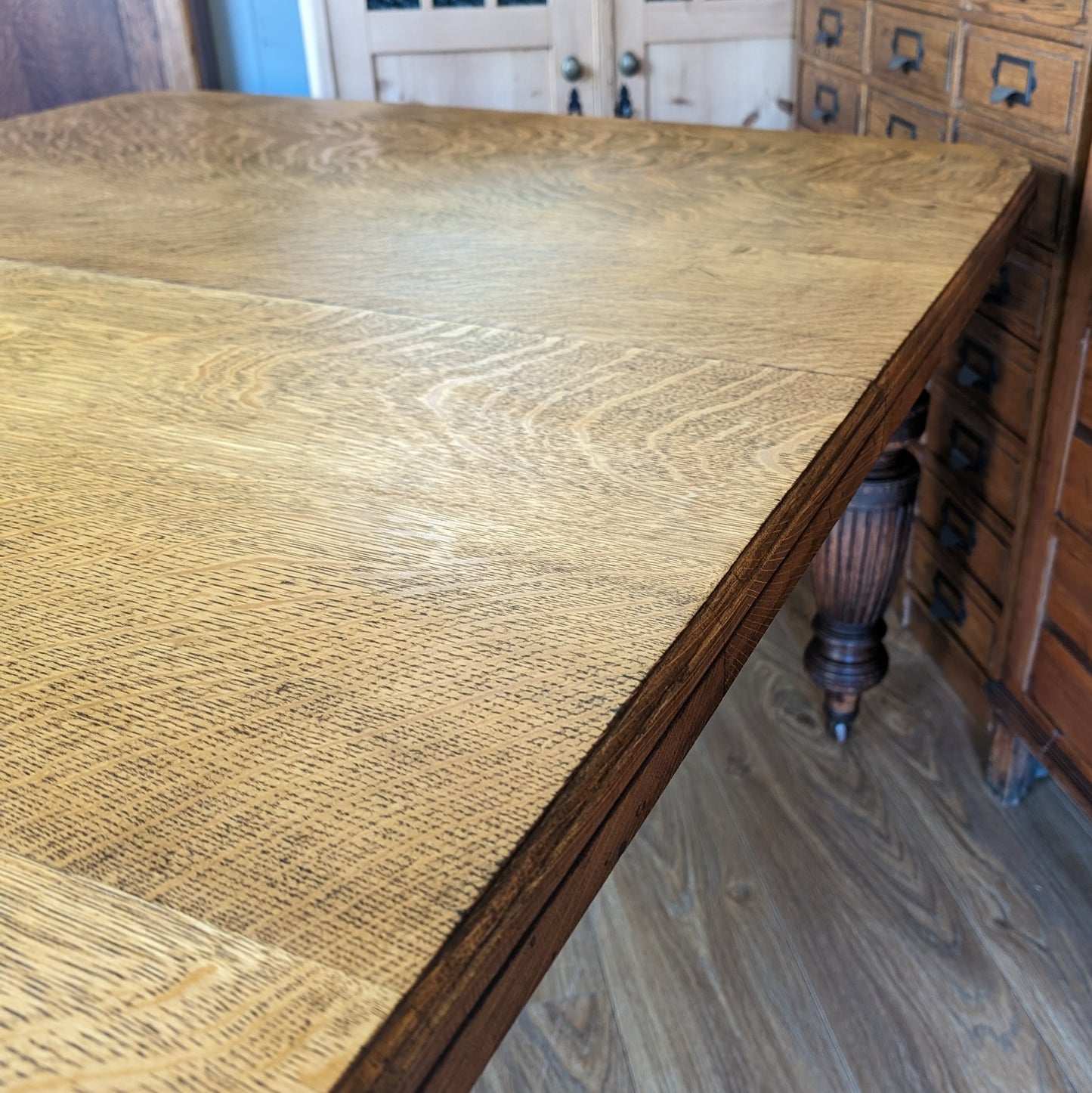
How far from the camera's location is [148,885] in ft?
1.04

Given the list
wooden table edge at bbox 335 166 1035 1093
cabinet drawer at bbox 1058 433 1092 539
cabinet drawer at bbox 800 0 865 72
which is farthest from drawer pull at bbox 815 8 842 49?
wooden table edge at bbox 335 166 1035 1093

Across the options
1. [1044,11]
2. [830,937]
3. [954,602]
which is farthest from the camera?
[954,602]

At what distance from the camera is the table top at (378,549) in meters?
0.30

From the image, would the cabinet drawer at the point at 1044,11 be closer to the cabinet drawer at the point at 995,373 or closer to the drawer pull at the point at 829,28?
the cabinet drawer at the point at 995,373

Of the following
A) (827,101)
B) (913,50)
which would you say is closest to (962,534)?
(913,50)

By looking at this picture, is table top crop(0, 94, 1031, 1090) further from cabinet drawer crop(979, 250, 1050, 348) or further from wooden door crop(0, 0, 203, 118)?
wooden door crop(0, 0, 203, 118)

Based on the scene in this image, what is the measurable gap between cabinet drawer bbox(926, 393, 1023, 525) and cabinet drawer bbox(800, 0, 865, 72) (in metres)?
0.56

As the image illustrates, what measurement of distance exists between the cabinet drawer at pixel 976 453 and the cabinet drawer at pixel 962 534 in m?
0.03

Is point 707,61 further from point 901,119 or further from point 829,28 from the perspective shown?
point 901,119

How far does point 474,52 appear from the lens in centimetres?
217

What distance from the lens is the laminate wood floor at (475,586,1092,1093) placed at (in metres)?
1.13

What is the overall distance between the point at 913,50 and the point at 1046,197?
406 mm

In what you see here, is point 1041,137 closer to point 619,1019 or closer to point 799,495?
point 799,495

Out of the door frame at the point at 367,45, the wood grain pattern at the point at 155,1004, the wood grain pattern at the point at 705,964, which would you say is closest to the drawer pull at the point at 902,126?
the door frame at the point at 367,45
